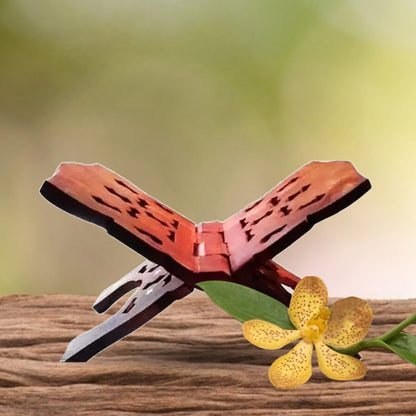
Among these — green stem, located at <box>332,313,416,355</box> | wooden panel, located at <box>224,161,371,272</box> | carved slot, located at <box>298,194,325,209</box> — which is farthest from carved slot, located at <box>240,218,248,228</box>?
green stem, located at <box>332,313,416,355</box>

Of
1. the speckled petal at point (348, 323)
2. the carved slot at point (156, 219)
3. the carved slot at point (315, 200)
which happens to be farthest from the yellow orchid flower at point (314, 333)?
the carved slot at point (156, 219)

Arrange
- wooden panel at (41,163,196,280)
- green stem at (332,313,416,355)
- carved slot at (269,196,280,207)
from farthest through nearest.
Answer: carved slot at (269,196,280,207)
wooden panel at (41,163,196,280)
green stem at (332,313,416,355)

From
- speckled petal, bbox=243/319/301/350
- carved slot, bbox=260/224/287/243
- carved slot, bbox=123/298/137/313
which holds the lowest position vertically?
speckled petal, bbox=243/319/301/350

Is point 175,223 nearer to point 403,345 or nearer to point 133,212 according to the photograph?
point 133,212

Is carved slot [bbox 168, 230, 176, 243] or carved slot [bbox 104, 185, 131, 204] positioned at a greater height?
carved slot [bbox 104, 185, 131, 204]

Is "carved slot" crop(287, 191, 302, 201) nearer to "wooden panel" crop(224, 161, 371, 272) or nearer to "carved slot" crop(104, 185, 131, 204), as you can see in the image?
"wooden panel" crop(224, 161, 371, 272)

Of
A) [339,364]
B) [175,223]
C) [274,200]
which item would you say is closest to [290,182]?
[274,200]
